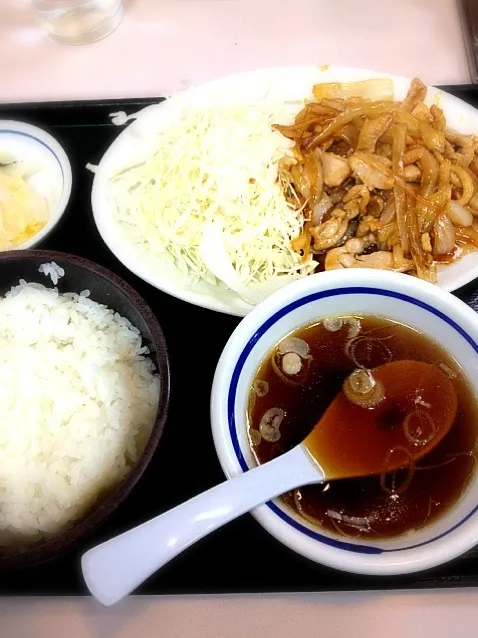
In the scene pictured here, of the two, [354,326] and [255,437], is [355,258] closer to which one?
[354,326]

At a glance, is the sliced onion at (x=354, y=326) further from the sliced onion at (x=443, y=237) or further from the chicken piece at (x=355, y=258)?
the sliced onion at (x=443, y=237)

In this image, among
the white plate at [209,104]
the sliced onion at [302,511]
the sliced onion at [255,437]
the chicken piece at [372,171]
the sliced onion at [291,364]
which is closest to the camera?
the sliced onion at [302,511]

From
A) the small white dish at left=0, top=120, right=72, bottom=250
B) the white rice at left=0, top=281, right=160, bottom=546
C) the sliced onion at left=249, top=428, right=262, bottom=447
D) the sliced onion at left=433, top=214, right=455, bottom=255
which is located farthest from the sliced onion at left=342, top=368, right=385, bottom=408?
the small white dish at left=0, top=120, right=72, bottom=250

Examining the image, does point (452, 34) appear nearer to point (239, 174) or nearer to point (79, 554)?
point (239, 174)

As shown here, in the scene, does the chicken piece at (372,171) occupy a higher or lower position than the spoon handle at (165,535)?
higher

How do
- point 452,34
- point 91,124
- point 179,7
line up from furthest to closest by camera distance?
1. point 179,7
2. point 452,34
3. point 91,124

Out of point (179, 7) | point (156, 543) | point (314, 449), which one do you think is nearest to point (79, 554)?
point (156, 543)

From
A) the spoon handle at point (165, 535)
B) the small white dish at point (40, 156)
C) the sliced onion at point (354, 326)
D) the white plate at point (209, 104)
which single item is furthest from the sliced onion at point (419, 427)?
the small white dish at point (40, 156)
